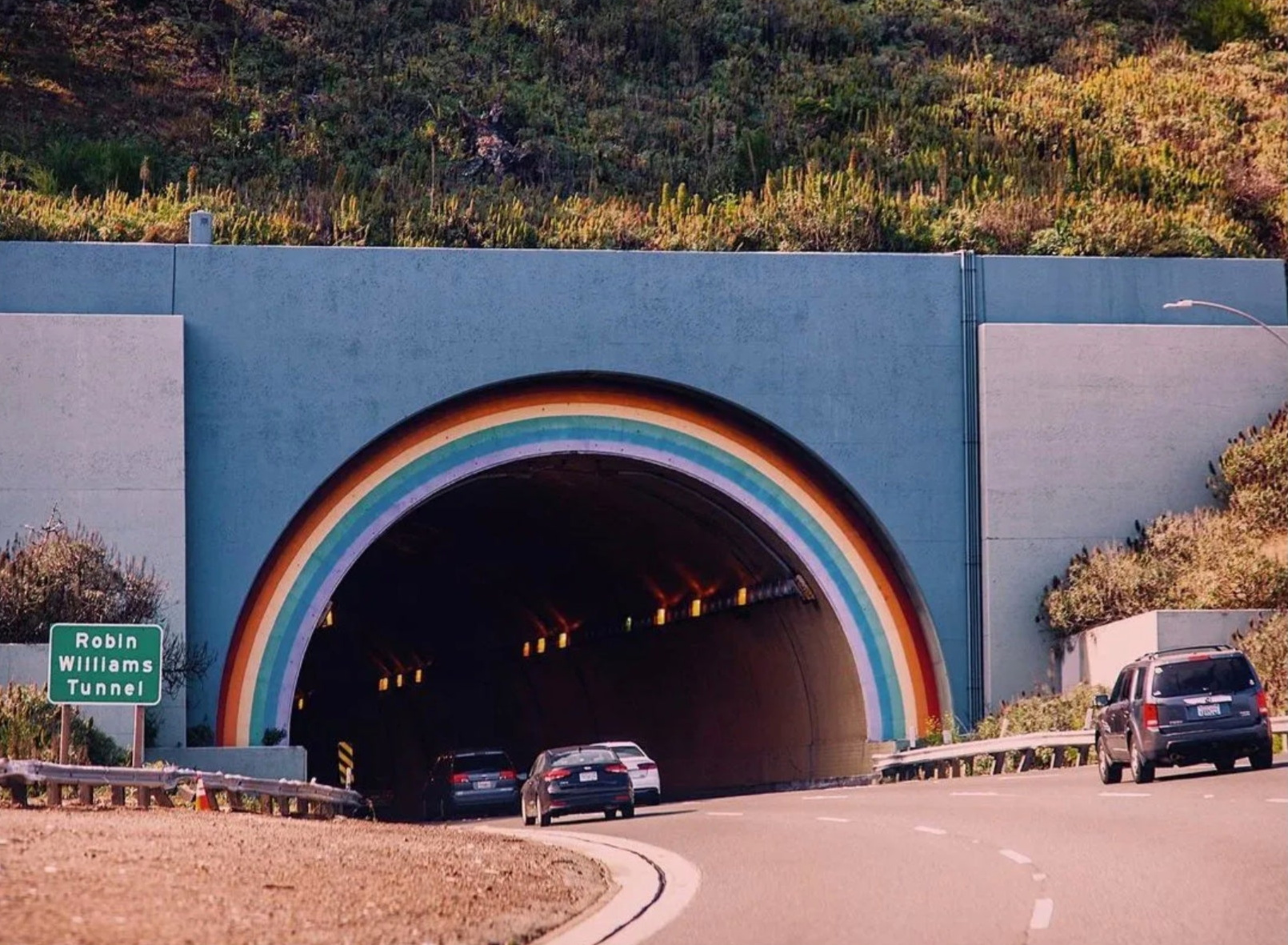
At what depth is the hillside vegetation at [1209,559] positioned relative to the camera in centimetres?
3759

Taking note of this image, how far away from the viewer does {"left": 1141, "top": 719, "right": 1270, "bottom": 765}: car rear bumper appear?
1113 inches

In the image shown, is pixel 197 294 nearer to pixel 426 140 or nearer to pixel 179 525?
pixel 179 525

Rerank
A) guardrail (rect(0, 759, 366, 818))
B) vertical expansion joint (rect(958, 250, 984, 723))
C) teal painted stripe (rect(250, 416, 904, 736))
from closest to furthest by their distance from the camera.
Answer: guardrail (rect(0, 759, 366, 818)) < teal painted stripe (rect(250, 416, 904, 736)) < vertical expansion joint (rect(958, 250, 984, 723))

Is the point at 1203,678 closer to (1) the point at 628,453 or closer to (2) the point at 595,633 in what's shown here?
(1) the point at 628,453

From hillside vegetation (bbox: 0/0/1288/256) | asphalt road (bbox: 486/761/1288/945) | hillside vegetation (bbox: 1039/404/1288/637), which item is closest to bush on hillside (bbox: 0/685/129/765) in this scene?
asphalt road (bbox: 486/761/1288/945)

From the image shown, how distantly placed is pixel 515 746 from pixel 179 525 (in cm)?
2623

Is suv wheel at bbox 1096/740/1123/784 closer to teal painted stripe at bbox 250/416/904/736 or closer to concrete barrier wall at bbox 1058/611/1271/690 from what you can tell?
concrete barrier wall at bbox 1058/611/1271/690

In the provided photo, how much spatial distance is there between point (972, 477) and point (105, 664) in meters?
18.3

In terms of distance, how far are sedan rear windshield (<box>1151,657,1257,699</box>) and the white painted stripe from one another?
1266cm

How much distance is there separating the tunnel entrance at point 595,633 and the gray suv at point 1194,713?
12664 mm

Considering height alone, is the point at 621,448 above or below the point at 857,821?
above

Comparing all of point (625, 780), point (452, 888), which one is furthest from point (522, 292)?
point (452, 888)

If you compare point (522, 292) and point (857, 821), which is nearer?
point (857, 821)

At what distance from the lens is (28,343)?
3819cm
